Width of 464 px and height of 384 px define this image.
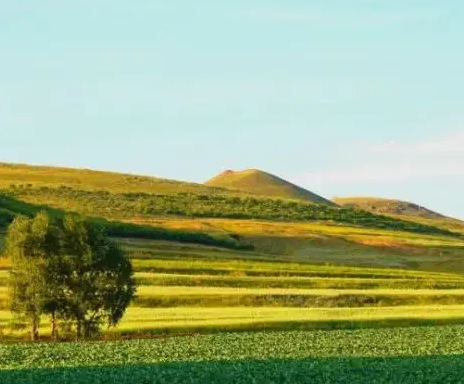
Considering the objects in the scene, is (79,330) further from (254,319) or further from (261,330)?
(261,330)

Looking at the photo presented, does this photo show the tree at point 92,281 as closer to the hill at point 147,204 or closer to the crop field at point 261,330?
the crop field at point 261,330

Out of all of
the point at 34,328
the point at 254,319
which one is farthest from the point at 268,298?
the point at 34,328

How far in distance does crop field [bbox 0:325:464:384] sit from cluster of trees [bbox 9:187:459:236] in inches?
4009

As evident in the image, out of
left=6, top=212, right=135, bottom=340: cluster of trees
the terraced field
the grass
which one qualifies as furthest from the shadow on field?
left=6, top=212, right=135, bottom=340: cluster of trees

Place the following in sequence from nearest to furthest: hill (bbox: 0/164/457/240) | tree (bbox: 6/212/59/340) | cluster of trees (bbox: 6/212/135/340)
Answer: tree (bbox: 6/212/59/340) < cluster of trees (bbox: 6/212/135/340) < hill (bbox: 0/164/457/240)

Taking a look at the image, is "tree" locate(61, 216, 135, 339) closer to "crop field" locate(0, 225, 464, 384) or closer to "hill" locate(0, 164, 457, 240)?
"crop field" locate(0, 225, 464, 384)

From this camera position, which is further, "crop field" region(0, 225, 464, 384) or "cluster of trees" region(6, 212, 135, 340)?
"cluster of trees" region(6, 212, 135, 340)

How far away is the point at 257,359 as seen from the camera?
41.2 meters

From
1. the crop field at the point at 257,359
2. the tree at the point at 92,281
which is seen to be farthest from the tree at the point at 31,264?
the crop field at the point at 257,359

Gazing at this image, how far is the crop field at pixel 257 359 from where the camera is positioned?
116 feet

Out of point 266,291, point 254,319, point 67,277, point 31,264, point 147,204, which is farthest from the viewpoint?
point 147,204

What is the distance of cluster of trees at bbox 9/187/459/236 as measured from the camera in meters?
163

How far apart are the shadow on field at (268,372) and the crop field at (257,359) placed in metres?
0.03

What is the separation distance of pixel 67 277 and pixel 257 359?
17.6m
